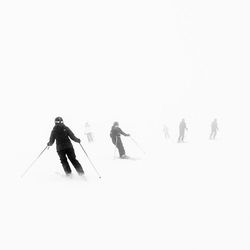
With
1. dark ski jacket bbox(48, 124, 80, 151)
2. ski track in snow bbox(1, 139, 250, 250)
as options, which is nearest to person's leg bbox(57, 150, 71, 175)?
dark ski jacket bbox(48, 124, 80, 151)

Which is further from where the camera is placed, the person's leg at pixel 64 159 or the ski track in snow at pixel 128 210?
the person's leg at pixel 64 159

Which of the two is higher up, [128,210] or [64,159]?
[64,159]

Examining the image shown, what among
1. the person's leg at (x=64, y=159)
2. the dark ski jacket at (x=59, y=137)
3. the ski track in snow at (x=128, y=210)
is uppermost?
the dark ski jacket at (x=59, y=137)

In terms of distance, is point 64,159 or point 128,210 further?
point 64,159

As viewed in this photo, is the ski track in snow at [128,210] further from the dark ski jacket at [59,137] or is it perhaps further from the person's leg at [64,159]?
the dark ski jacket at [59,137]

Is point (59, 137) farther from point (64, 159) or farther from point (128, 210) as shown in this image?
point (128, 210)

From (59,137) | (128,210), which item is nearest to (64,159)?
(59,137)

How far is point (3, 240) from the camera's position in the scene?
12.3 feet

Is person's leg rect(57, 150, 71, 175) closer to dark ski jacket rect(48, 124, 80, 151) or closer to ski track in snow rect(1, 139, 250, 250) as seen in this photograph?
dark ski jacket rect(48, 124, 80, 151)

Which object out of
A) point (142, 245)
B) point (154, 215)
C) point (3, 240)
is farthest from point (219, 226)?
point (3, 240)

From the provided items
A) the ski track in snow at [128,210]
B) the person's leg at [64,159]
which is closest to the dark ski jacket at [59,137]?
the person's leg at [64,159]

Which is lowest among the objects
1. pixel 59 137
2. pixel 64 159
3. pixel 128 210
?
pixel 128 210

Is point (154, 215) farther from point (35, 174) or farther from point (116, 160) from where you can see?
point (116, 160)

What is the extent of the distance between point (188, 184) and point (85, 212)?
3261mm
